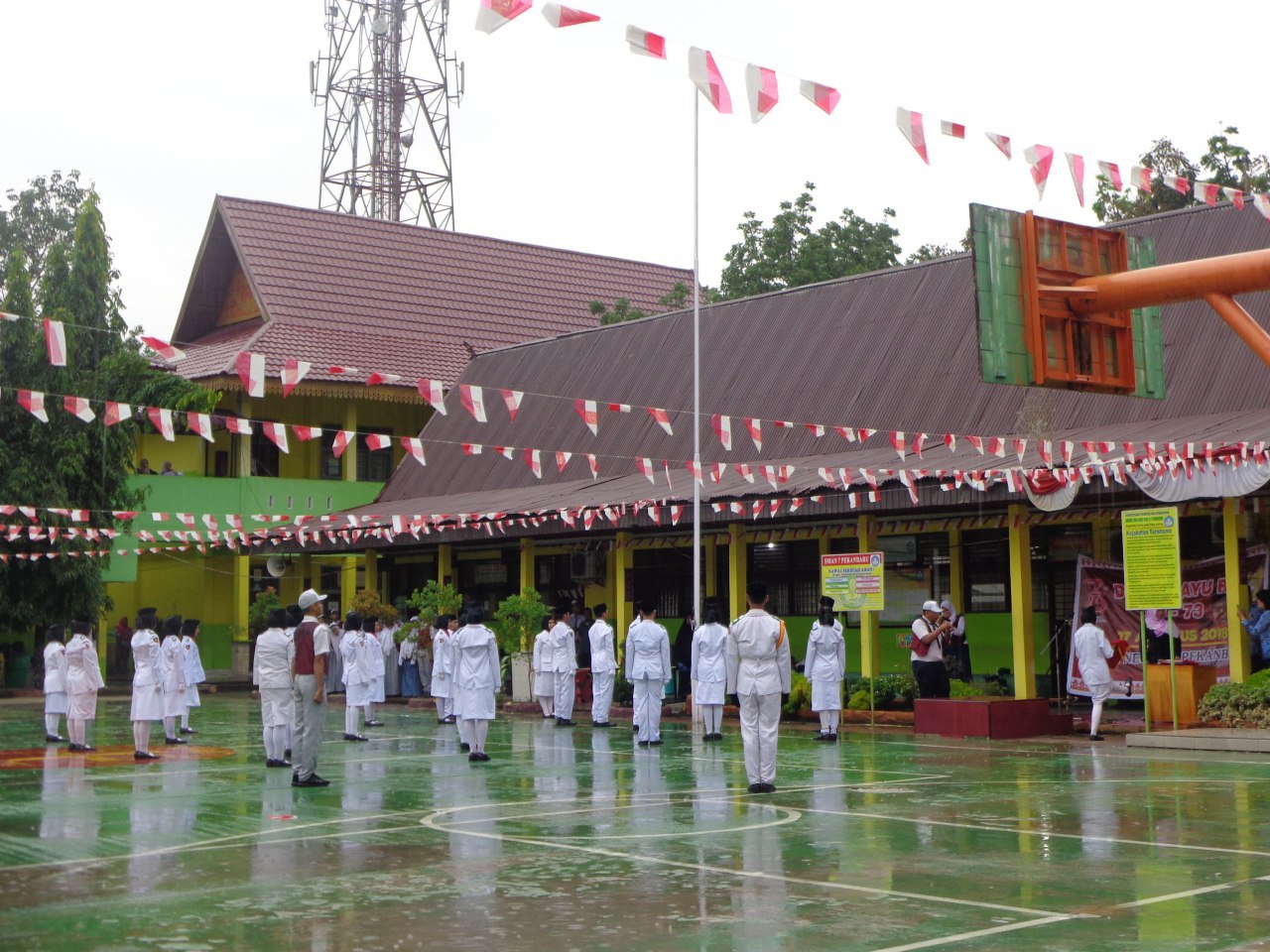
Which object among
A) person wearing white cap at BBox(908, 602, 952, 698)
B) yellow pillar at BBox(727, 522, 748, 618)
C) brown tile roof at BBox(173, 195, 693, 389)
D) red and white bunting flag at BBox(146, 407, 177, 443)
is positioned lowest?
person wearing white cap at BBox(908, 602, 952, 698)

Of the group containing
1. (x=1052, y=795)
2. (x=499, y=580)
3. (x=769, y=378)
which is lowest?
(x=1052, y=795)

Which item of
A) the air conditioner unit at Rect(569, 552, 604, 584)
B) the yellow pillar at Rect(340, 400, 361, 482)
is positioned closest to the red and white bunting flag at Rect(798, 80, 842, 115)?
the air conditioner unit at Rect(569, 552, 604, 584)

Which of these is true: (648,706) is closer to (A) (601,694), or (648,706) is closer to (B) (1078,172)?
(A) (601,694)

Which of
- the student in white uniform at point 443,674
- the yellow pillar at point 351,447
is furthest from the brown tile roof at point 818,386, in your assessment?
the student in white uniform at point 443,674

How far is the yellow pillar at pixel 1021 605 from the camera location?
20.2 meters

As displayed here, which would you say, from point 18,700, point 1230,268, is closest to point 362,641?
point 18,700

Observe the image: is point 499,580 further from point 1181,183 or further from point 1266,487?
point 1181,183

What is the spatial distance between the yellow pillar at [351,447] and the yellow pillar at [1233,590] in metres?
21.3

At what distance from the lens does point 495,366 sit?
109ft

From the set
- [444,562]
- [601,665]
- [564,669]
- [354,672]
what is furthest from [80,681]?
[444,562]

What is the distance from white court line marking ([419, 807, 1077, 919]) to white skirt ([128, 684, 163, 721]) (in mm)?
7179

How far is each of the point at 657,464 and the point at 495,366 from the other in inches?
298

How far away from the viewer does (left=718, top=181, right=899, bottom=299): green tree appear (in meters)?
40.6

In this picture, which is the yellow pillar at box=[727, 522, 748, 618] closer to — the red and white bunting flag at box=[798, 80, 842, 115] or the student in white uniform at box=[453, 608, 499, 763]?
the student in white uniform at box=[453, 608, 499, 763]
